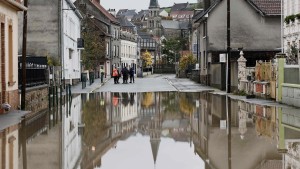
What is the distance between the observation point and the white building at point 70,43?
51188 mm

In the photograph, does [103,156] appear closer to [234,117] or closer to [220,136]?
[220,136]

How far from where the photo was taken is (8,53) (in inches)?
958

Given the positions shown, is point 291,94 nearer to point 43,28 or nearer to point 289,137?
point 289,137

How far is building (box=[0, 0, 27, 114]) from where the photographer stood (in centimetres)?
2291

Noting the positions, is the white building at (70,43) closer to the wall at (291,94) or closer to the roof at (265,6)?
the roof at (265,6)

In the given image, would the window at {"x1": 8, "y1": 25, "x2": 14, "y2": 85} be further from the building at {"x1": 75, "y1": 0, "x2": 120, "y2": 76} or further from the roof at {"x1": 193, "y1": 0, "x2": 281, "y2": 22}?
the building at {"x1": 75, "y1": 0, "x2": 120, "y2": 76}

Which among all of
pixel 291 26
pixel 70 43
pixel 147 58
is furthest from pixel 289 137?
pixel 147 58

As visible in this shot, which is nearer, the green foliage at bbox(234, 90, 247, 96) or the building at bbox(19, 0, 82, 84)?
the green foliage at bbox(234, 90, 247, 96)

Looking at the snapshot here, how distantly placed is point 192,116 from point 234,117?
173cm

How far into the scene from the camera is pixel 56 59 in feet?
158

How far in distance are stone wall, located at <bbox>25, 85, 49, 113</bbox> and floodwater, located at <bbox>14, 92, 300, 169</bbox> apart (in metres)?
3.61

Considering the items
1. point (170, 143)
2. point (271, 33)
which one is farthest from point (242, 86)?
point (170, 143)

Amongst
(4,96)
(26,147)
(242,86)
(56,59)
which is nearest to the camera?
(26,147)

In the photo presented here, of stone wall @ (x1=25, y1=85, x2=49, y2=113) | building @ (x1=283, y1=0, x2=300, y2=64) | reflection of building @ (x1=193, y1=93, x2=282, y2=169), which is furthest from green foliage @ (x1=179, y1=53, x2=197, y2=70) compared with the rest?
reflection of building @ (x1=193, y1=93, x2=282, y2=169)
